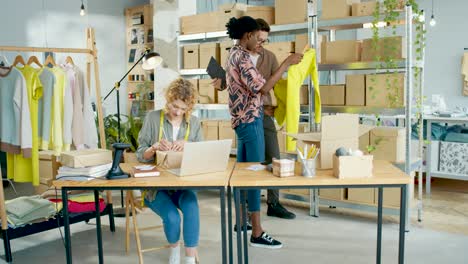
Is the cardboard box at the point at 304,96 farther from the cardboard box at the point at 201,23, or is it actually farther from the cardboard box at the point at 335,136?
the cardboard box at the point at 335,136

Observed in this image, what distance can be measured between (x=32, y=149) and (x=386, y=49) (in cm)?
301

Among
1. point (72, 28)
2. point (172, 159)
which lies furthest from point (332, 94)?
point (72, 28)

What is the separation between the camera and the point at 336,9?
4.23 m

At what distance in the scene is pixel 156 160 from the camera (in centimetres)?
303

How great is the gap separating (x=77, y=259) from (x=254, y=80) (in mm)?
1860

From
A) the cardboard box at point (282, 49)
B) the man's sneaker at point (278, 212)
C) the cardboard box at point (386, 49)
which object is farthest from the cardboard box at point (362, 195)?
the cardboard box at point (282, 49)

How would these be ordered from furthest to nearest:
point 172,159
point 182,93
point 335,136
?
point 182,93, point 172,159, point 335,136

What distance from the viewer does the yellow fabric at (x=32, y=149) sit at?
12.2 feet

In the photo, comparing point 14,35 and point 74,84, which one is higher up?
point 14,35

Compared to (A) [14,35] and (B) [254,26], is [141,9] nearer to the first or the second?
(A) [14,35]

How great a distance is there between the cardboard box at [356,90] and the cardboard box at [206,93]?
1615mm

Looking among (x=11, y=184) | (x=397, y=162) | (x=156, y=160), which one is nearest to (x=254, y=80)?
(x=156, y=160)

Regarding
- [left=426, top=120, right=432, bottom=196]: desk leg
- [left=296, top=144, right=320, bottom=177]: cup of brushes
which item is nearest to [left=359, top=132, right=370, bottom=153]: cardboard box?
[left=426, top=120, right=432, bottom=196]: desk leg

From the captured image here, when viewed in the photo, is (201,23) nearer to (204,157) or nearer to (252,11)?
(252,11)
